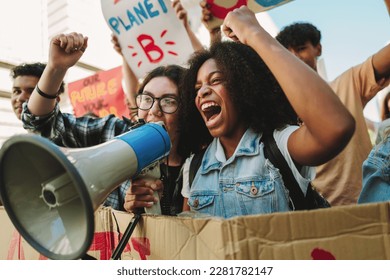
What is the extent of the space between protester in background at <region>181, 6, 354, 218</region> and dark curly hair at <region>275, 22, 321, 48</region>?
2.42 ft

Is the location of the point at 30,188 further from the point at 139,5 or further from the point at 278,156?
the point at 139,5

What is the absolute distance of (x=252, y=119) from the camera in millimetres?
975

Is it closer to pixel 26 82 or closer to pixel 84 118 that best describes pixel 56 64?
pixel 84 118

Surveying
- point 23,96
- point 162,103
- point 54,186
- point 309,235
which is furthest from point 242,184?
point 23,96

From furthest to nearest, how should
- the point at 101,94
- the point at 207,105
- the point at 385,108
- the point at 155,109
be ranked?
the point at 101,94 → the point at 385,108 → the point at 155,109 → the point at 207,105

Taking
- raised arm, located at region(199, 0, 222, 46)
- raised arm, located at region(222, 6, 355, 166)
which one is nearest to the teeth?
raised arm, located at region(222, 6, 355, 166)

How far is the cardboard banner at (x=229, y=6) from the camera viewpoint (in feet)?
4.60

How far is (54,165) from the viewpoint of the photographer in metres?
0.60

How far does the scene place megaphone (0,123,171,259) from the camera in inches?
21.9

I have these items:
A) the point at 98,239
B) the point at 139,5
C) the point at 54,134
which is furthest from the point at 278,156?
the point at 139,5

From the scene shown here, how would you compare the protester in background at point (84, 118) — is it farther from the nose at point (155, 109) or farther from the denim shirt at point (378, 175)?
the denim shirt at point (378, 175)

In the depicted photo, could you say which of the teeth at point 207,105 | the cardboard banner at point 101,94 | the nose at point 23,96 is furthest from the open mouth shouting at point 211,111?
the cardboard banner at point 101,94

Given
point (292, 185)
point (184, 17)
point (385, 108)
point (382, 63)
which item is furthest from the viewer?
point (385, 108)

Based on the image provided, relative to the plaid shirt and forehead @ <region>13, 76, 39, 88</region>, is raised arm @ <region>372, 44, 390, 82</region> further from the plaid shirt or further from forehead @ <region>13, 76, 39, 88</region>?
forehead @ <region>13, 76, 39, 88</region>
